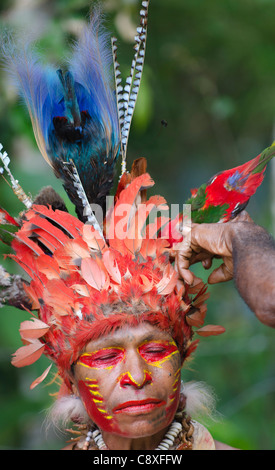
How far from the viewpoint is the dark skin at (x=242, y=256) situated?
1442mm

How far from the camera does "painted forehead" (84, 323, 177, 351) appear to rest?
180 centimetres

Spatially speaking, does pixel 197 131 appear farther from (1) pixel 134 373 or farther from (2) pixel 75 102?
(1) pixel 134 373

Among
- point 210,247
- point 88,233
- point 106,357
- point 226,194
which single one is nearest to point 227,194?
point 226,194

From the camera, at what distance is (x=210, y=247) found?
175cm

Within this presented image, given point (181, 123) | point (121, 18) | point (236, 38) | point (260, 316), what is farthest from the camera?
point (181, 123)

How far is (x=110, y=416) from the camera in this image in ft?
5.88

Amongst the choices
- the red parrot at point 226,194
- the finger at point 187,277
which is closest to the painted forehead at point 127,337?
the finger at point 187,277

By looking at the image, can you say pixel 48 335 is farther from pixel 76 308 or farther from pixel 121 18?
pixel 121 18

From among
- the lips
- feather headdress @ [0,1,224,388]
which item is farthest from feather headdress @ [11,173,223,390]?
the lips

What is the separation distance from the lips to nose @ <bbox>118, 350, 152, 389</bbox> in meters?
0.06

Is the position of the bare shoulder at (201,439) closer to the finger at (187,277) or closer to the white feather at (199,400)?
the white feather at (199,400)

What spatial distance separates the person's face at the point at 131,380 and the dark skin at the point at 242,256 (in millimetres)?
293
